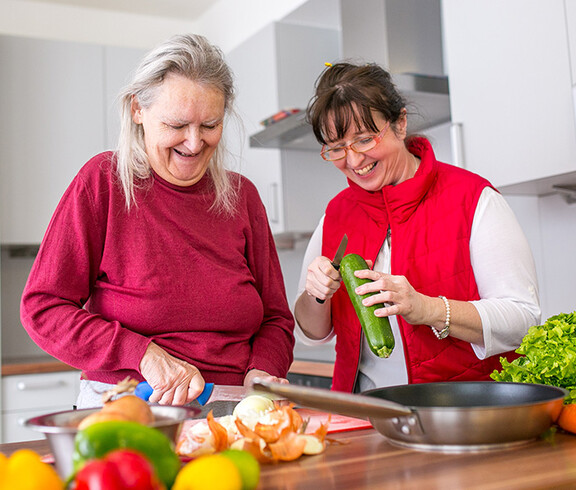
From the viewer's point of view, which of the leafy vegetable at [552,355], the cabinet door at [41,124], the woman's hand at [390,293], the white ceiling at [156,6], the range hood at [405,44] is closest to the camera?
the leafy vegetable at [552,355]

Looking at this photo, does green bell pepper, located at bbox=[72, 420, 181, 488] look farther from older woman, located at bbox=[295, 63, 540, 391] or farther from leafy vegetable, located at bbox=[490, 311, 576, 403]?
older woman, located at bbox=[295, 63, 540, 391]

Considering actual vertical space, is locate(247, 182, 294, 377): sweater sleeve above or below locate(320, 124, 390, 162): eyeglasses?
below

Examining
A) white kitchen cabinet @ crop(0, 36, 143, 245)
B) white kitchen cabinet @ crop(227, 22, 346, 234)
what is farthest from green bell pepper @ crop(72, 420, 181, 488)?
white kitchen cabinet @ crop(0, 36, 143, 245)

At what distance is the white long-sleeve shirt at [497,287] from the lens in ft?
4.28

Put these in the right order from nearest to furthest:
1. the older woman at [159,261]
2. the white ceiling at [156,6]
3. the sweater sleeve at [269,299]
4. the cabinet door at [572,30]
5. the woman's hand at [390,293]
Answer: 1. the woman's hand at [390,293]
2. the older woman at [159,261]
3. the sweater sleeve at [269,299]
4. the cabinet door at [572,30]
5. the white ceiling at [156,6]

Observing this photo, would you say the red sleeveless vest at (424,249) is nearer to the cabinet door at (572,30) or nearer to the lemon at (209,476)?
the cabinet door at (572,30)

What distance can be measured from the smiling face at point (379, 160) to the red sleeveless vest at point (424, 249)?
33 millimetres

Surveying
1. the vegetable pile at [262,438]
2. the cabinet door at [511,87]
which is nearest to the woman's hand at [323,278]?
the vegetable pile at [262,438]

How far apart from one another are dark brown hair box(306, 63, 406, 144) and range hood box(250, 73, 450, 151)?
0.75ft

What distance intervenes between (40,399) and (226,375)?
6.89 feet

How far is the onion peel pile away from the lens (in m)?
0.83

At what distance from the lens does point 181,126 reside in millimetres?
1407

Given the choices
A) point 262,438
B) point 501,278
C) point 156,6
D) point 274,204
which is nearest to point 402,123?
point 501,278

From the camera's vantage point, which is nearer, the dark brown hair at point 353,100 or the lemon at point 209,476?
the lemon at point 209,476
